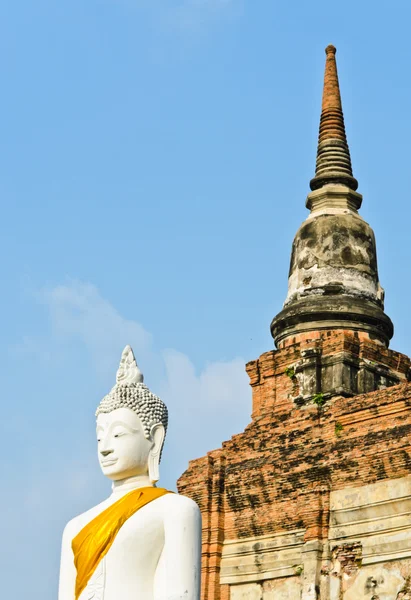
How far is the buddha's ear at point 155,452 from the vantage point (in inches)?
358

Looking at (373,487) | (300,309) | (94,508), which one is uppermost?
(300,309)

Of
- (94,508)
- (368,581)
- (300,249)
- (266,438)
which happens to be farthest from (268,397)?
(94,508)

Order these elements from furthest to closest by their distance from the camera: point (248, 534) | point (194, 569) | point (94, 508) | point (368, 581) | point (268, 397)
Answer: point (268, 397) → point (248, 534) → point (368, 581) → point (94, 508) → point (194, 569)

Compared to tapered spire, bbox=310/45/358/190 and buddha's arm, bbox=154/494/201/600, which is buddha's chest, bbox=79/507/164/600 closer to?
buddha's arm, bbox=154/494/201/600

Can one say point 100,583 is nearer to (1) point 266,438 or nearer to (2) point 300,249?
(1) point 266,438

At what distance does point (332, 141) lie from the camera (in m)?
24.9

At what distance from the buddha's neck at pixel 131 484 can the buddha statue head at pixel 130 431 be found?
0.02 meters

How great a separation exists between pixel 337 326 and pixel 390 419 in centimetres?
313

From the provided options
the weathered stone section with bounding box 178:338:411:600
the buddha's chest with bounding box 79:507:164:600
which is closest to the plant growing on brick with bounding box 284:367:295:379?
the weathered stone section with bounding box 178:338:411:600

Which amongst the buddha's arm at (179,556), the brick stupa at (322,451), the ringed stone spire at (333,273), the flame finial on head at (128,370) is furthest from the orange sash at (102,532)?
the ringed stone spire at (333,273)

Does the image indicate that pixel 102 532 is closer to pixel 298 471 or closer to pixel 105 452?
pixel 105 452

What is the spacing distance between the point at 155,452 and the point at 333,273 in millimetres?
14204

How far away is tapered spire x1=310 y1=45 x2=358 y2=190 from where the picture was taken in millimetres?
24484

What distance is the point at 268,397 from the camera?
2256cm
